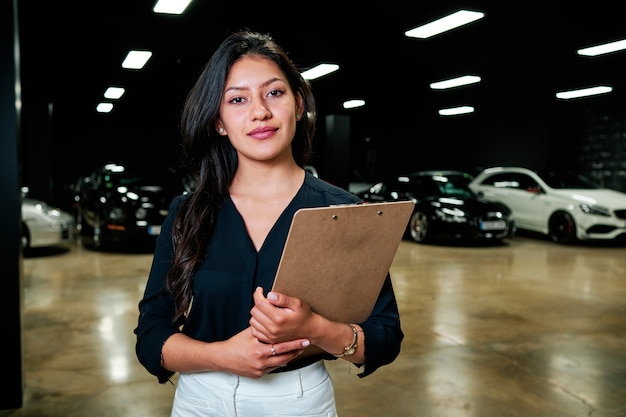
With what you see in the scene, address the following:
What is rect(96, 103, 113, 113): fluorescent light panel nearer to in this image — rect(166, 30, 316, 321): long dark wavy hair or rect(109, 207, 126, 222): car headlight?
rect(109, 207, 126, 222): car headlight

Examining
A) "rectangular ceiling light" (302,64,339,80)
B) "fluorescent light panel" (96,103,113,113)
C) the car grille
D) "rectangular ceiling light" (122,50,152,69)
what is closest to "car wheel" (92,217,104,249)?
"rectangular ceiling light" (122,50,152,69)

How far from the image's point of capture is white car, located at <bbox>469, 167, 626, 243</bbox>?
8.91m

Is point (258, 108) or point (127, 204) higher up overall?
point (258, 108)

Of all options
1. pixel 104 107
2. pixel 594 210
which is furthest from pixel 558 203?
pixel 104 107

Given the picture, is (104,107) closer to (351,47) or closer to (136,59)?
(136,59)

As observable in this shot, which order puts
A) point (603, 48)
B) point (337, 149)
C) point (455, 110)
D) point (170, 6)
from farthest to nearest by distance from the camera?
point (455, 110)
point (337, 149)
point (603, 48)
point (170, 6)

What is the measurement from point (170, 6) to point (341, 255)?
6162mm

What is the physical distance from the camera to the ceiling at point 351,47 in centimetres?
667

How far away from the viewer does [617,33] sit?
733cm

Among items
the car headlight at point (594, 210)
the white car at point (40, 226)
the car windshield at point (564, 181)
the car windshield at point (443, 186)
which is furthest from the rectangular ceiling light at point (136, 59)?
the car headlight at point (594, 210)

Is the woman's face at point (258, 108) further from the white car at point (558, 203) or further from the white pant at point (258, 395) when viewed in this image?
the white car at point (558, 203)

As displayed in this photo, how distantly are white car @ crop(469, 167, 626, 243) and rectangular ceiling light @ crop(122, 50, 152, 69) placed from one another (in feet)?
20.7

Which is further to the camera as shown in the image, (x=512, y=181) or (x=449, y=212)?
(x=512, y=181)

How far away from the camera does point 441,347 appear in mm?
3920
